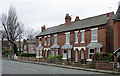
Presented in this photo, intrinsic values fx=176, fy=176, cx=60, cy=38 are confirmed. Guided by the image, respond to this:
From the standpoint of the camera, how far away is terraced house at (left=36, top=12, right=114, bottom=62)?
27.2 meters

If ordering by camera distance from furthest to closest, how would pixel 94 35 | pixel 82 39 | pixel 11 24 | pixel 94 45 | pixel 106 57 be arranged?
pixel 11 24, pixel 82 39, pixel 94 35, pixel 94 45, pixel 106 57

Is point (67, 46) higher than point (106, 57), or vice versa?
point (67, 46)

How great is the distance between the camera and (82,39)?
31.0m

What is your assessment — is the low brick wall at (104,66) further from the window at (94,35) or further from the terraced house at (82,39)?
the window at (94,35)

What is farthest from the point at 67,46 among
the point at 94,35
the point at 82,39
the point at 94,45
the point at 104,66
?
the point at 104,66

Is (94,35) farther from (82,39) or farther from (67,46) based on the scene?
(67,46)

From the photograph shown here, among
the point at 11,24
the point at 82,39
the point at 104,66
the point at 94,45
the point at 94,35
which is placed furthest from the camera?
the point at 11,24

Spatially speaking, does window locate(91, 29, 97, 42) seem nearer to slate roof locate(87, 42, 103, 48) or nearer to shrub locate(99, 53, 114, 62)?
slate roof locate(87, 42, 103, 48)

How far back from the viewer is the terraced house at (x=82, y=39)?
27250mm

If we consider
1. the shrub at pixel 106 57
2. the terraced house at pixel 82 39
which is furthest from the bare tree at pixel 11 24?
the shrub at pixel 106 57

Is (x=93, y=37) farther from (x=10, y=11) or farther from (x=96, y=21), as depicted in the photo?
(x=10, y=11)

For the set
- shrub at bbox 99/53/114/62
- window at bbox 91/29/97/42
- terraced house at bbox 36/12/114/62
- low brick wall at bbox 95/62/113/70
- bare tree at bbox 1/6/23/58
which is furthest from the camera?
bare tree at bbox 1/6/23/58

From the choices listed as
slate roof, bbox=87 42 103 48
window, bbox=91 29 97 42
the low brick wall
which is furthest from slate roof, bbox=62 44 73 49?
the low brick wall

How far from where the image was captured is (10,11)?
52969 millimetres
